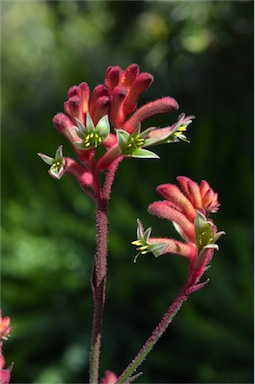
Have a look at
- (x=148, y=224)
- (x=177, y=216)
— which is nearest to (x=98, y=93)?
(x=177, y=216)

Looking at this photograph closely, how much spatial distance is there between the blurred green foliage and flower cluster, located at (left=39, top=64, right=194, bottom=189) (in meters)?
2.36

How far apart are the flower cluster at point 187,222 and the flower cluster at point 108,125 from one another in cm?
4

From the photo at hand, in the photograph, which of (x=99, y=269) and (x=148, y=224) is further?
(x=148, y=224)

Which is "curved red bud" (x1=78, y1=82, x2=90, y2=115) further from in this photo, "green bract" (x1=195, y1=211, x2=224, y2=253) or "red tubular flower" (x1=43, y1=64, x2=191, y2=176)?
"green bract" (x1=195, y1=211, x2=224, y2=253)

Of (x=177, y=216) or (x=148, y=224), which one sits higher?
(x=148, y=224)

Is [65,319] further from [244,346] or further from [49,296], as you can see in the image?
[244,346]

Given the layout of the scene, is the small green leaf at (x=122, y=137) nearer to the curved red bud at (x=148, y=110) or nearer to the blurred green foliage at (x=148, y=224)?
the curved red bud at (x=148, y=110)

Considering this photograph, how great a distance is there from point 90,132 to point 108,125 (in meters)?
0.02

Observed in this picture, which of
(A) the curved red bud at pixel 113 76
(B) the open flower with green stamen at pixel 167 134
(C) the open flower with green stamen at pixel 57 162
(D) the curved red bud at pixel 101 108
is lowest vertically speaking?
(C) the open flower with green stamen at pixel 57 162

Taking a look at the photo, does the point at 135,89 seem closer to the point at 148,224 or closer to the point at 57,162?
the point at 57,162

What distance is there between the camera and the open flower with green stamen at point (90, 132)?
0.54 meters

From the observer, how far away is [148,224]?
11.0 ft

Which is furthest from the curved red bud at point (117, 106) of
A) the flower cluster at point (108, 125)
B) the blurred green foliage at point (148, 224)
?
the blurred green foliage at point (148, 224)

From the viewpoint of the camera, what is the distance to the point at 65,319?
3.29 metres
